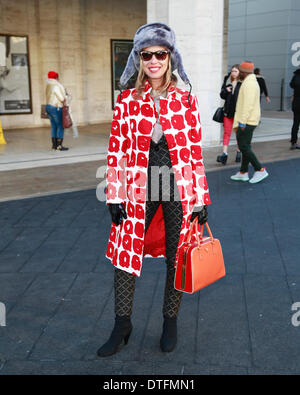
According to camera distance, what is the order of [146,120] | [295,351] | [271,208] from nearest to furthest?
[146,120] → [295,351] → [271,208]

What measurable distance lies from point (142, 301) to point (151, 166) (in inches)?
51.9

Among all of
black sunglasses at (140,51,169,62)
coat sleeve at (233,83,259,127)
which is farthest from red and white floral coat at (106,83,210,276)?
coat sleeve at (233,83,259,127)

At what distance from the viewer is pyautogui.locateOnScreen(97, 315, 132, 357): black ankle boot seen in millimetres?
2980

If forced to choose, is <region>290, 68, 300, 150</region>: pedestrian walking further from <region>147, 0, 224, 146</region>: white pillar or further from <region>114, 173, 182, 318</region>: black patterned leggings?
<region>114, 173, 182, 318</region>: black patterned leggings

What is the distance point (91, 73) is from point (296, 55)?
9.70 m

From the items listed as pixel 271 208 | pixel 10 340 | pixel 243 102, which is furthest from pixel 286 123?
pixel 10 340

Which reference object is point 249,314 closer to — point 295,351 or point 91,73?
point 295,351

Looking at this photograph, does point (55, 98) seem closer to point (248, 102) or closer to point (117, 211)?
point (248, 102)

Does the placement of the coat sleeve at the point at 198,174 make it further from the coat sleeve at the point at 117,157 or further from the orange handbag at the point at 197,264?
the coat sleeve at the point at 117,157

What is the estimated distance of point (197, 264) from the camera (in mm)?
2836

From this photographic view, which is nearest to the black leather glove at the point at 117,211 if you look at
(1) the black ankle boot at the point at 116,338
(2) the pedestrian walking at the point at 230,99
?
(1) the black ankle boot at the point at 116,338

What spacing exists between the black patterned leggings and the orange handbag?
4.1 inches

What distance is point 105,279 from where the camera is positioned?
4.13 metres

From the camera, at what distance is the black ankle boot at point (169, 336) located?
3.03 metres
